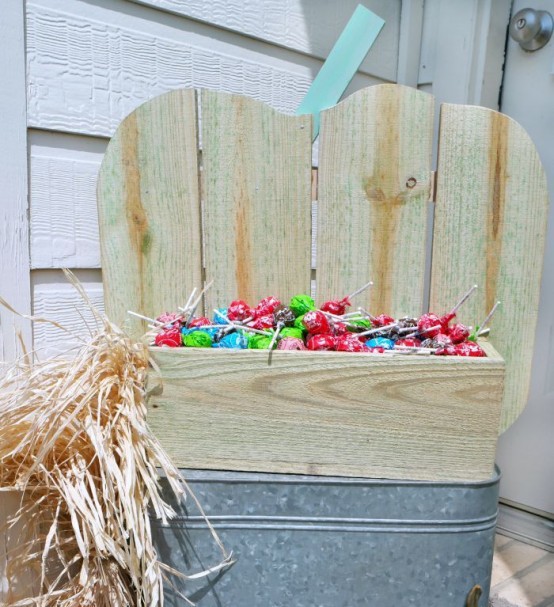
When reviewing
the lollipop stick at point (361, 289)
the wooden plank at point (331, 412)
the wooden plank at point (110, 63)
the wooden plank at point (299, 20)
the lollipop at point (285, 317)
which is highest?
the wooden plank at point (299, 20)

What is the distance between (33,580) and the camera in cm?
97

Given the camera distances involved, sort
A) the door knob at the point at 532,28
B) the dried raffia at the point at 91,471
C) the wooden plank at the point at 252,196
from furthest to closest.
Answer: the door knob at the point at 532,28
the wooden plank at the point at 252,196
the dried raffia at the point at 91,471

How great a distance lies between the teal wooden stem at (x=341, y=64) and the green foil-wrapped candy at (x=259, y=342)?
1.57ft

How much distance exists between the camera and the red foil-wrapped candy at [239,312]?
0.99 meters

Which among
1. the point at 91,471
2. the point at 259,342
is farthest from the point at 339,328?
the point at 91,471

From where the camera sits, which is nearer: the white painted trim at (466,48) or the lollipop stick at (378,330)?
the lollipop stick at (378,330)

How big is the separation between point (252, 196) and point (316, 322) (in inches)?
11.7

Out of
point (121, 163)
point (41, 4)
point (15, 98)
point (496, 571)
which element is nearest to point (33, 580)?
point (121, 163)

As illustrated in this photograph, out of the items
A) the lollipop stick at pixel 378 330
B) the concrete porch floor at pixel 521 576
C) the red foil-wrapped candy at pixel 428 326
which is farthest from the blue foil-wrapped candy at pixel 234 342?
the concrete porch floor at pixel 521 576

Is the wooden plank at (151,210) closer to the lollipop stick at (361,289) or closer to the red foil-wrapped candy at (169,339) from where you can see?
the red foil-wrapped candy at (169,339)

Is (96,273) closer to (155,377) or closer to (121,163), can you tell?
(121,163)

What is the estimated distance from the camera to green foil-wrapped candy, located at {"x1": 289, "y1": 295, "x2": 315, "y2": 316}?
0.99 meters

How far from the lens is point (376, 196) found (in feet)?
3.48

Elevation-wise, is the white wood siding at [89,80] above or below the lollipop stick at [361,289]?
above
